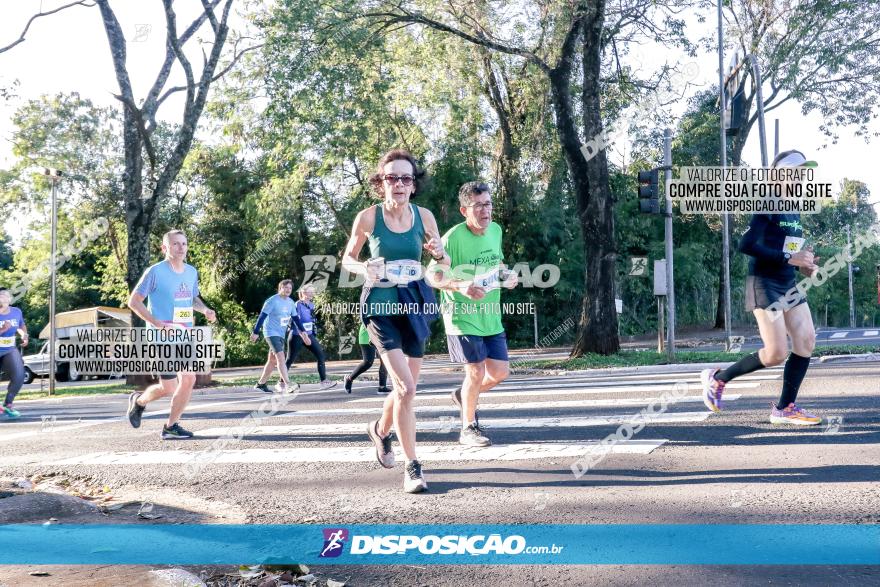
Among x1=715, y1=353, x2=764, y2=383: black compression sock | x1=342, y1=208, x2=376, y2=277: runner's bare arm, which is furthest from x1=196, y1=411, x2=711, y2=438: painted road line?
x1=342, y1=208, x2=376, y2=277: runner's bare arm

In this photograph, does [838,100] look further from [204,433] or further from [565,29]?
[204,433]

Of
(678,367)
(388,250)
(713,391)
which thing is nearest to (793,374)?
(713,391)

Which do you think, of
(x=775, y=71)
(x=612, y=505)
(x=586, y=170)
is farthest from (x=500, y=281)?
(x=775, y=71)

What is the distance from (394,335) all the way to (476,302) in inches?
58.1

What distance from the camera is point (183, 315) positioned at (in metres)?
7.81

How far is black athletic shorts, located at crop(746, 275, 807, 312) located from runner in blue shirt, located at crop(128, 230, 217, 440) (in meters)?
4.91

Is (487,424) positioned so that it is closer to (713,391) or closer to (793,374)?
(713,391)

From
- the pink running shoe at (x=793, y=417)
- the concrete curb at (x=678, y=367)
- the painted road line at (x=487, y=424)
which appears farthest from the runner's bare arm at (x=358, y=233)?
the concrete curb at (x=678, y=367)

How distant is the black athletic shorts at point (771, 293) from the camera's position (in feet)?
19.9

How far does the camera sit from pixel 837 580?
301 cm

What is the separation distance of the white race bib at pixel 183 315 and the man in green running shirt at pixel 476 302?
2998mm

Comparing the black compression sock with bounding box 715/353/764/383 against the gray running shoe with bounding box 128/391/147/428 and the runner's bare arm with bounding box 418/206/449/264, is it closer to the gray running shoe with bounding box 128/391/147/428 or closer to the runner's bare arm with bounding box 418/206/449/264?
the runner's bare arm with bounding box 418/206/449/264

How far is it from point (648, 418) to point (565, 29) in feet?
41.2

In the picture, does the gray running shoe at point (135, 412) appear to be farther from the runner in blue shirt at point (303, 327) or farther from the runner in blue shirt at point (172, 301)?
the runner in blue shirt at point (303, 327)
